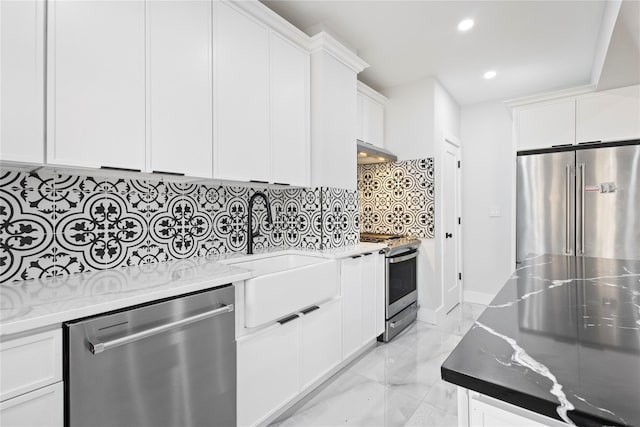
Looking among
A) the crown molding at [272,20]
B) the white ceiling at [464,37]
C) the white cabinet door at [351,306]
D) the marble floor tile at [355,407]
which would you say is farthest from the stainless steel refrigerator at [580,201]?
the crown molding at [272,20]

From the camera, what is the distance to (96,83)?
128 cm

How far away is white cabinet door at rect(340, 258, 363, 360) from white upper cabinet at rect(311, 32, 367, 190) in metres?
0.69

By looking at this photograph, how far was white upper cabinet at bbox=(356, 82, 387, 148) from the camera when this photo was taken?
3.10 m

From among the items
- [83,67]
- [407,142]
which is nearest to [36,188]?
[83,67]

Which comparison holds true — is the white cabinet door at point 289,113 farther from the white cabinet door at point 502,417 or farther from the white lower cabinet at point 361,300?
the white cabinet door at point 502,417

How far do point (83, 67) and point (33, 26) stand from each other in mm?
181

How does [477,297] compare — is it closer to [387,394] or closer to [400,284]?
[400,284]

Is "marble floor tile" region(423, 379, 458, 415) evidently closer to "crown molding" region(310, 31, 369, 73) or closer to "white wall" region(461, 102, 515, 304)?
"white wall" region(461, 102, 515, 304)

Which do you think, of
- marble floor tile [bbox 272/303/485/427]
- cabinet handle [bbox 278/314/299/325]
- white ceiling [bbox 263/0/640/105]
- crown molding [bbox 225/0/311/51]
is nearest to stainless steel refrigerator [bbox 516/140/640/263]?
white ceiling [bbox 263/0/640/105]

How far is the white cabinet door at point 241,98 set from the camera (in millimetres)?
1744

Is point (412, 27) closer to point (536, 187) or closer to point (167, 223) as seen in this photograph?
point (536, 187)

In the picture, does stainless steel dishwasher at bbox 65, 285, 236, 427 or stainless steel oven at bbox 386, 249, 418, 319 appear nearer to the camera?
stainless steel dishwasher at bbox 65, 285, 236, 427

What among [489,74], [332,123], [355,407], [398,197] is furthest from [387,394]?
[489,74]

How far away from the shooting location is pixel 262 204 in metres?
2.45
